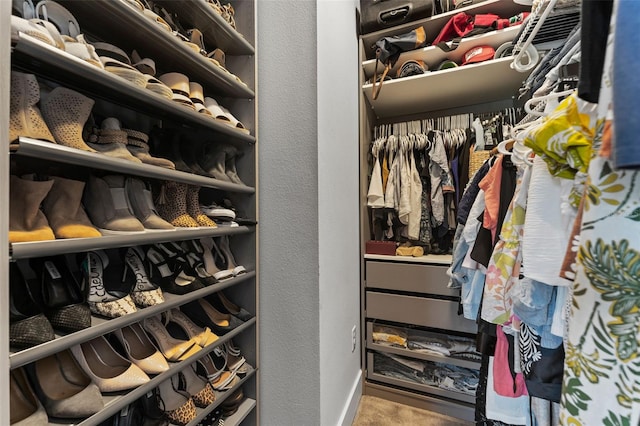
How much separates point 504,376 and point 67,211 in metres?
1.22

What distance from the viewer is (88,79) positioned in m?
0.62

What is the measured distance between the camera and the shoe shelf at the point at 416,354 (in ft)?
4.44

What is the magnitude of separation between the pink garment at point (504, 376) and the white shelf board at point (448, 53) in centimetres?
132

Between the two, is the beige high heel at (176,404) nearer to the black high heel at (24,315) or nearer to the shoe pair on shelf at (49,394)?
the shoe pair on shelf at (49,394)

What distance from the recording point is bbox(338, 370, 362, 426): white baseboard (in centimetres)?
121

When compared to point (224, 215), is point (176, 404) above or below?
below

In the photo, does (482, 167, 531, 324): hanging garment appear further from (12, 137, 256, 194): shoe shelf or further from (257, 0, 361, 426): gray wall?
(12, 137, 256, 194): shoe shelf

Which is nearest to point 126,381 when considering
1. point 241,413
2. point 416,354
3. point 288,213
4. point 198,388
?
point 198,388

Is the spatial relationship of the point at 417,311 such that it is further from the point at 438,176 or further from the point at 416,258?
the point at 438,176

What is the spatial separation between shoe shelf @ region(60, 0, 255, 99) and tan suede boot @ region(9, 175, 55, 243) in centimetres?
42

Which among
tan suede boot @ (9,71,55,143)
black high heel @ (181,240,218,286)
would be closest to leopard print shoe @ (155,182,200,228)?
black high heel @ (181,240,218,286)

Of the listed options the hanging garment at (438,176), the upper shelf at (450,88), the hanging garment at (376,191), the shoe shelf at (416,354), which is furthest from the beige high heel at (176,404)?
the upper shelf at (450,88)

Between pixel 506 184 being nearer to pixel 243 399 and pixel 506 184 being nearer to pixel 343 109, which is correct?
pixel 343 109

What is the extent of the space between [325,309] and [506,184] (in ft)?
2.39
